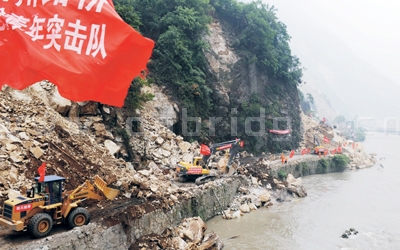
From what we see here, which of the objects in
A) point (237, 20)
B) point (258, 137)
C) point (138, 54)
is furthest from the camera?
point (237, 20)

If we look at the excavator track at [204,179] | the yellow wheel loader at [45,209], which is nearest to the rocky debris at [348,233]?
the excavator track at [204,179]

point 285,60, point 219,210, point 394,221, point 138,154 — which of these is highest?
point 285,60

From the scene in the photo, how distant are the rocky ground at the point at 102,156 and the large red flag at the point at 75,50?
20.0 feet

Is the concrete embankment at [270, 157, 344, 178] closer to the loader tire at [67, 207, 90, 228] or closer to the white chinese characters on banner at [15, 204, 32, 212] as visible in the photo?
the loader tire at [67, 207, 90, 228]

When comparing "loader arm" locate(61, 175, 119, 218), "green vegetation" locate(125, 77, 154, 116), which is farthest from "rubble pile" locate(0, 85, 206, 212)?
"green vegetation" locate(125, 77, 154, 116)

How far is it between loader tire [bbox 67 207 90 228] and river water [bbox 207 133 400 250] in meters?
5.64

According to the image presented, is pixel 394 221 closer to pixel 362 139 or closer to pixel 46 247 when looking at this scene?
pixel 46 247

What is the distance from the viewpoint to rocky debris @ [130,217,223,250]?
10.5 metres

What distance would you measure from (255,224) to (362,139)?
230ft

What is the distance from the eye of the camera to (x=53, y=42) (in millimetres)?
4637

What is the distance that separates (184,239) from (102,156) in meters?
4.96

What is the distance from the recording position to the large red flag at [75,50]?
4.49m

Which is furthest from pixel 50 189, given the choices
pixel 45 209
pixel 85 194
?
pixel 85 194

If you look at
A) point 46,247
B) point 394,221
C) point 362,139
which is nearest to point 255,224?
point 394,221
